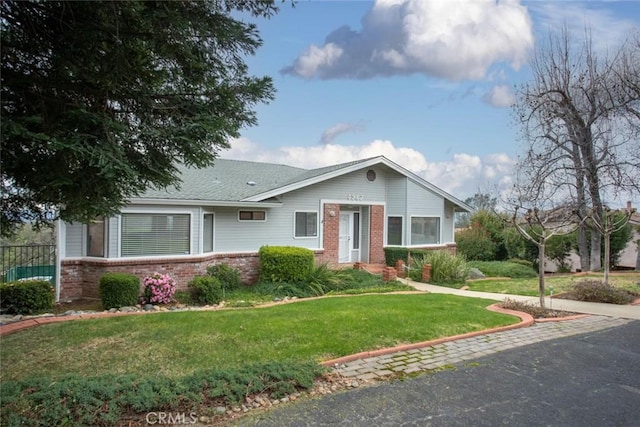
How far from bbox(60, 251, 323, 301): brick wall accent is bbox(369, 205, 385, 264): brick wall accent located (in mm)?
7106

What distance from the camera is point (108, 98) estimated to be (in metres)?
4.35

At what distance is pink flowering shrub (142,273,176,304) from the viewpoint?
10508 millimetres

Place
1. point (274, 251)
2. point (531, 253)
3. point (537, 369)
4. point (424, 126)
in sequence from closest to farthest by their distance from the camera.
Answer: point (537, 369)
point (274, 251)
point (424, 126)
point (531, 253)

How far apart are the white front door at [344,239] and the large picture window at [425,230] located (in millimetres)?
2970

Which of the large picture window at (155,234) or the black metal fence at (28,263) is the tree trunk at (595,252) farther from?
→ the black metal fence at (28,263)

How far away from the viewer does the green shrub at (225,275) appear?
12805 millimetres

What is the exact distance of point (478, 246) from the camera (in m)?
23.3

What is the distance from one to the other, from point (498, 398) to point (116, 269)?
10.1m

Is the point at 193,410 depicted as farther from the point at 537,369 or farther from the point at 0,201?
the point at 537,369

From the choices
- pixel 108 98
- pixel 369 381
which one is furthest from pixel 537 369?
pixel 108 98

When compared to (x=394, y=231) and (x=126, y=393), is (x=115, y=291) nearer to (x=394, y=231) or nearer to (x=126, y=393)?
(x=126, y=393)

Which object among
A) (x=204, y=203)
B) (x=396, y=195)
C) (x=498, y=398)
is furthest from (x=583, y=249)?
(x=498, y=398)

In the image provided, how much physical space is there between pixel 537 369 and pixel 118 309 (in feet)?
28.4

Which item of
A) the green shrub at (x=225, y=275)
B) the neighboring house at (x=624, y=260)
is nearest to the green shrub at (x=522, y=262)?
the neighboring house at (x=624, y=260)
